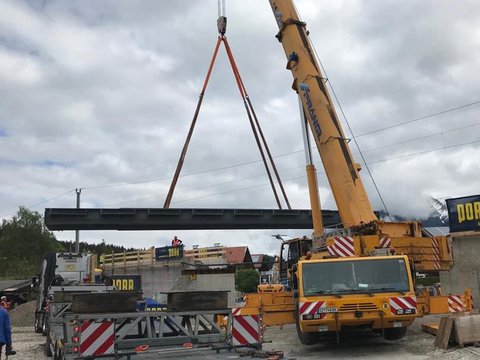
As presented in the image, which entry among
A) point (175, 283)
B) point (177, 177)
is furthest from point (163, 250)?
point (177, 177)

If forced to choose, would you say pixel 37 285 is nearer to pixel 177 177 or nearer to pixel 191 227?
pixel 191 227

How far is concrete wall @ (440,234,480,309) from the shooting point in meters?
17.5

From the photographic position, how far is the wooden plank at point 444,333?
10781mm

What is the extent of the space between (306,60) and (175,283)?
2815cm

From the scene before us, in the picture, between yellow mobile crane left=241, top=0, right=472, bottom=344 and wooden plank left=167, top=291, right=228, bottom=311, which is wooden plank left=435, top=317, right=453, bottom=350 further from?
wooden plank left=167, top=291, right=228, bottom=311

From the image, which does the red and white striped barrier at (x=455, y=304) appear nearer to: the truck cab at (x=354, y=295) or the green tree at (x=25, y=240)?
the truck cab at (x=354, y=295)

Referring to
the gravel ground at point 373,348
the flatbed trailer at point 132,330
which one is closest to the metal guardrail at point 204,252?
the gravel ground at point 373,348

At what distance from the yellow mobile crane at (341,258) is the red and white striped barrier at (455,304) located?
27mm

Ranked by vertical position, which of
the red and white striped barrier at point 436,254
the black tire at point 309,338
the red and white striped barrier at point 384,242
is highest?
the red and white striped barrier at point 384,242

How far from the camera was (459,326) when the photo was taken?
35.1ft

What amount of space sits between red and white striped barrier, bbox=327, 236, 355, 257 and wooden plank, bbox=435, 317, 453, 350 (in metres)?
2.63

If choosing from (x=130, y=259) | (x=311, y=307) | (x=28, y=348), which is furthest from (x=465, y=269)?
(x=130, y=259)

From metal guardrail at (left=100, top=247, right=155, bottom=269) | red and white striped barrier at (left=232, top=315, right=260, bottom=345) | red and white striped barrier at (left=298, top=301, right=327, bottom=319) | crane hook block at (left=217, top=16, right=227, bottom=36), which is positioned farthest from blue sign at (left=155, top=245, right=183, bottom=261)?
red and white striped barrier at (left=232, top=315, right=260, bottom=345)

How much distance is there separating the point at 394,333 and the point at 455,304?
1.81m
